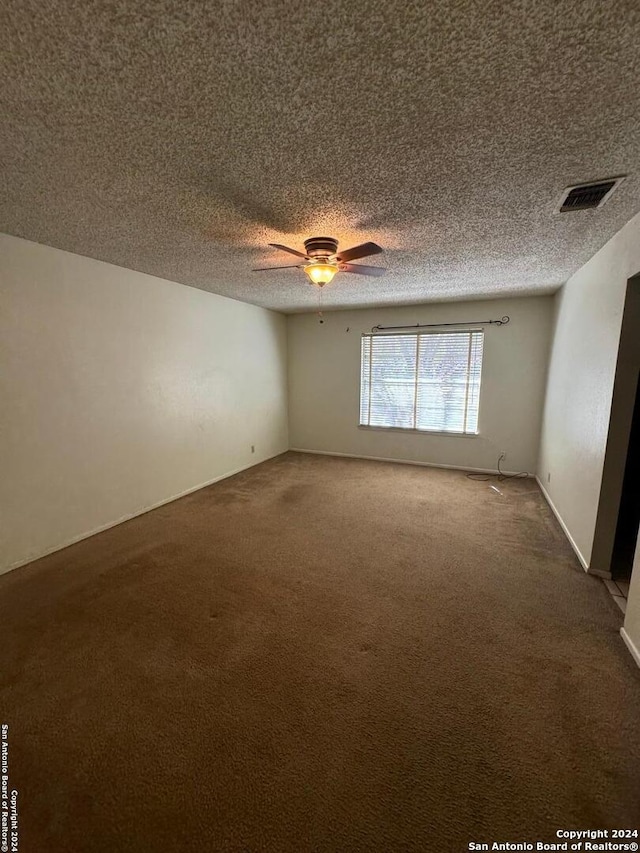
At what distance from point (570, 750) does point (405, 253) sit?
301 centimetres

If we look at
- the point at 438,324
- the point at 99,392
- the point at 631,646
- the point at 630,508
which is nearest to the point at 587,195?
the point at 631,646

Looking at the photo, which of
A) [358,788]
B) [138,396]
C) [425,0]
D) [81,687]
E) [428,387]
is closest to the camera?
[425,0]

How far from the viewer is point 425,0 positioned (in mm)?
861

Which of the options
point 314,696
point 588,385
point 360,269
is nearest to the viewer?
point 314,696

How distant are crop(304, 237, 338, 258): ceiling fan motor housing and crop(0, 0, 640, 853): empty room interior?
14mm

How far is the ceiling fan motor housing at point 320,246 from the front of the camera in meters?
2.27

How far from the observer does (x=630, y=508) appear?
2.95 meters

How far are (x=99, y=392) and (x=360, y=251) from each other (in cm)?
254

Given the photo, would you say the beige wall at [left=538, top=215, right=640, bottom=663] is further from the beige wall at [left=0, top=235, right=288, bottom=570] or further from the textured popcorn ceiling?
the beige wall at [left=0, top=235, right=288, bottom=570]

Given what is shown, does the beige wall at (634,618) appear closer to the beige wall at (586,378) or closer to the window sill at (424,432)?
the beige wall at (586,378)

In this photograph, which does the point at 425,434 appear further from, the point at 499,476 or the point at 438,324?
the point at 438,324

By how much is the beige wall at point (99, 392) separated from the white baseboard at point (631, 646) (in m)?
3.89

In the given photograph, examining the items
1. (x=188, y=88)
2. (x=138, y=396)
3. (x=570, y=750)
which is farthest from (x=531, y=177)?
(x=138, y=396)

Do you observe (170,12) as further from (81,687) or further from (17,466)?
(17,466)
